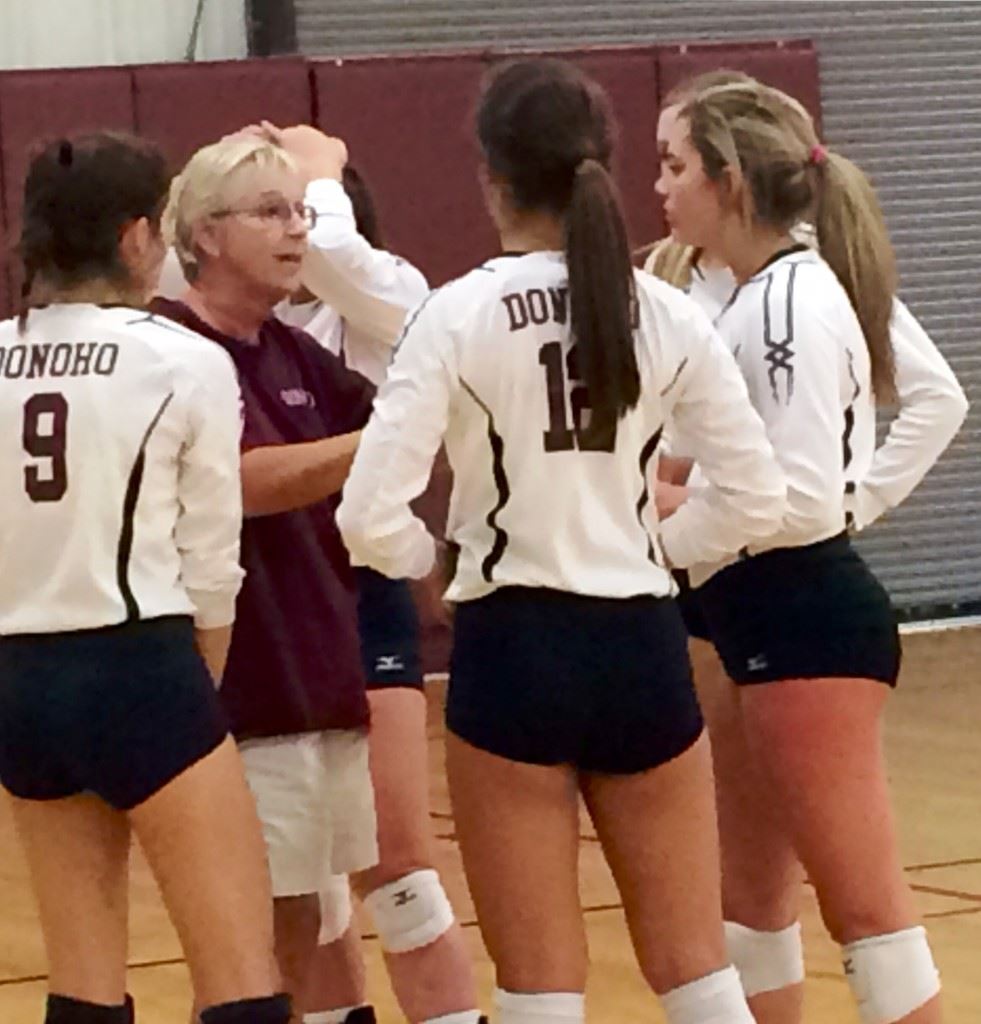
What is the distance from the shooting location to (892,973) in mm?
3082

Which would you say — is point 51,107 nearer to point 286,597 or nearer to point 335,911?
point 335,911

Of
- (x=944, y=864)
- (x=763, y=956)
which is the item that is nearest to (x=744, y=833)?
(x=763, y=956)

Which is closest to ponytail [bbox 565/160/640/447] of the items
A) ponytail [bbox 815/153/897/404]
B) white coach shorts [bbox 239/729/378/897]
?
ponytail [bbox 815/153/897/404]

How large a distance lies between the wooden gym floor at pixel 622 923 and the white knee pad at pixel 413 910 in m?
0.67

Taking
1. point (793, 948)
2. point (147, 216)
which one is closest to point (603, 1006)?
point (793, 948)

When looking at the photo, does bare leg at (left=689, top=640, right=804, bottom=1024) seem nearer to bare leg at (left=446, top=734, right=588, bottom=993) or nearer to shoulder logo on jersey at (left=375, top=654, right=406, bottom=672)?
shoulder logo on jersey at (left=375, top=654, right=406, bottom=672)

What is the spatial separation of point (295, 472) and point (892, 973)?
107 centimetres

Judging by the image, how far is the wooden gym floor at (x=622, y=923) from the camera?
14.1 ft

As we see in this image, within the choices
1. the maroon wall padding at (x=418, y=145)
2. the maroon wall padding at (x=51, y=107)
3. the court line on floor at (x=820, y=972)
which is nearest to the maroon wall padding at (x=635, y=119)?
the maroon wall padding at (x=418, y=145)

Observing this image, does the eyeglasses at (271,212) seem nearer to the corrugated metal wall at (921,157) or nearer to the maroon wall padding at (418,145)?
the maroon wall padding at (418,145)

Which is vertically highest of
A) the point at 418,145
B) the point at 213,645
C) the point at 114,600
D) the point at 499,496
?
the point at 499,496

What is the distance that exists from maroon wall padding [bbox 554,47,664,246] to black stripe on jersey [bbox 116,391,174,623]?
6.07 metres

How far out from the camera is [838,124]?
9602 mm

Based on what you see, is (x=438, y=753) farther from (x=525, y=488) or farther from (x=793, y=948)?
(x=525, y=488)
